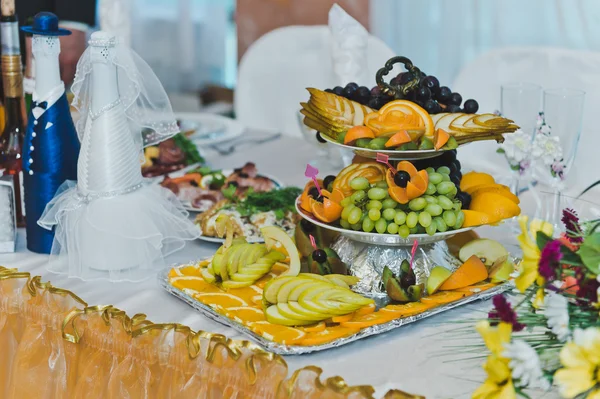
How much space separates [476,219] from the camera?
3.67 feet

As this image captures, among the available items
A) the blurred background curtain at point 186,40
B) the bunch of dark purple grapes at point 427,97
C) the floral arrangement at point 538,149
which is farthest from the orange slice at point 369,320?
the blurred background curtain at point 186,40

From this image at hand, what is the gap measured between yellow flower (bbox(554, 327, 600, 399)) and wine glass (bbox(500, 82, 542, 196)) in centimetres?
72

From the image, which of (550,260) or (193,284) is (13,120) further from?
(550,260)

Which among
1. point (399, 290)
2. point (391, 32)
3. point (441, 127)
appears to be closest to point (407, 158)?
point (441, 127)

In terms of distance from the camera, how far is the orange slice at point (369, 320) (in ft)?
3.35

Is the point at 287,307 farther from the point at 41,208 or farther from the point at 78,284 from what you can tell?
the point at 41,208

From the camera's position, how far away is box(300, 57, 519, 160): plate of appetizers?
112 cm

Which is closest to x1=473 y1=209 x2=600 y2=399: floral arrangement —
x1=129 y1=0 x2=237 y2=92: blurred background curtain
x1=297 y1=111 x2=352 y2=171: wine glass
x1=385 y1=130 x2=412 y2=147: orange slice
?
x1=385 y1=130 x2=412 y2=147: orange slice

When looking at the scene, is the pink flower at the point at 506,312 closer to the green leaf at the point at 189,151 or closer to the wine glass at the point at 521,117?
the wine glass at the point at 521,117

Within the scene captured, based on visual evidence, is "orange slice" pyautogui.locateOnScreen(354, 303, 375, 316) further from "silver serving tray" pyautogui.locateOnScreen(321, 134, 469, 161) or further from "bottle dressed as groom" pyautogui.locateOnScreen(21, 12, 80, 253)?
"bottle dressed as groom" pyautogui.locateOnScreen(21, 12, 80, 253)

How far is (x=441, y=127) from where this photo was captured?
1162 mm

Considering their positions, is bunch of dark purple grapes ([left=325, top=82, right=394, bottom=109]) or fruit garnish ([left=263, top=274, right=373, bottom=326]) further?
bunch of dark purple grapes ([left=325, top=82, right=394, bottom=109])

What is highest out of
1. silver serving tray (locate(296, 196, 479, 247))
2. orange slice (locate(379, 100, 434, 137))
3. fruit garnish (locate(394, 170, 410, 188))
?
orange slice (locate(379, 100, 434, 137))

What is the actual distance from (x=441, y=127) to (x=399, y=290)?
24 cm
